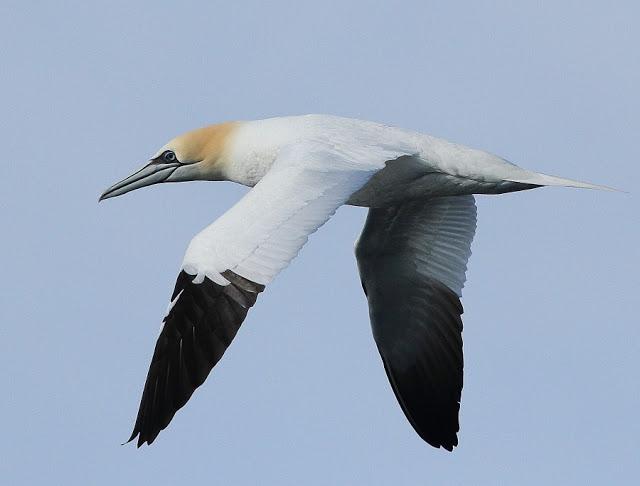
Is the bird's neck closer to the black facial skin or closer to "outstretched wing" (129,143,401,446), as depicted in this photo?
the black facial skin

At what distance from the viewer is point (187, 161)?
475 inches

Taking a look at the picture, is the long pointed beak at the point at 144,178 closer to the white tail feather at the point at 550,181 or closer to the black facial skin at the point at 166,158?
the black facial skin at the point at 166,158

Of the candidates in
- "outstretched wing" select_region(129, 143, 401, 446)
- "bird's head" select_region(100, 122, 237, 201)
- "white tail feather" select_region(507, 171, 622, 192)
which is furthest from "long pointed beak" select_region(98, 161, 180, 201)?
"white tail feather" select_region(507, 171, 622, 192)

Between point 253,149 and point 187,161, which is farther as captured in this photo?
point 187,161

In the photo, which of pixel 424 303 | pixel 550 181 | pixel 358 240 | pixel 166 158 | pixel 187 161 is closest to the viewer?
pixel 550 181

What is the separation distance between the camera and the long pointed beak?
1220cm

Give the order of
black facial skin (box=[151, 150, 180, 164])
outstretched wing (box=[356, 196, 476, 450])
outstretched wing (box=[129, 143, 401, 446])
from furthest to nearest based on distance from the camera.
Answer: outstretched wing (box=[356, 196, 476, 450]) → black facial skin (box=[151, 150, 180, 164]) → outstretched wing (box=[129, 143, 401, 446])

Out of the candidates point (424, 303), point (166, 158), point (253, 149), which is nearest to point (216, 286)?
point (253, 149)

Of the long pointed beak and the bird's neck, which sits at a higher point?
the bird's neck

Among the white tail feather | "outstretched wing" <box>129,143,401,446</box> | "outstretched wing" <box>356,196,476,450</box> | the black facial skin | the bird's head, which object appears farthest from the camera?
"outstretched wing" <box>356,196,476,450</box>

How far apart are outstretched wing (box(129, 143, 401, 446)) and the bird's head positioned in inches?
81.0

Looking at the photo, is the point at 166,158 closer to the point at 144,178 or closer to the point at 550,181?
the point at 144,178

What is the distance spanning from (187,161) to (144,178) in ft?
1.45

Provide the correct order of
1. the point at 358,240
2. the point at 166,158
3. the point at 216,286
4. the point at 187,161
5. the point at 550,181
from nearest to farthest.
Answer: the point at 216,286
the point at 550,181
the point at 187,161
the point at 166,158
the point at 358,240
